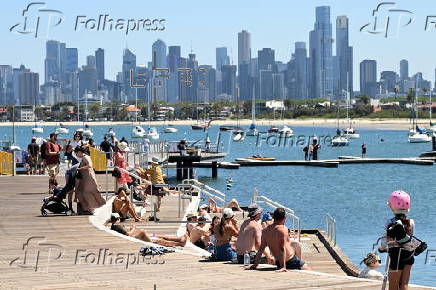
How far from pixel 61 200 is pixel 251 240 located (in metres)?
7.36

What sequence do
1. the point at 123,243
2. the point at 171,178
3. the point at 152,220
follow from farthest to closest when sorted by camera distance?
the point at 171,178 → the point at 152,220 → the point at 123,243

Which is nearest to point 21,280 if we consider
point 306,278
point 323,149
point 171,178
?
point 306,278

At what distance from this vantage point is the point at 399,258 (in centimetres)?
1336

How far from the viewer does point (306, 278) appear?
50.8 feet

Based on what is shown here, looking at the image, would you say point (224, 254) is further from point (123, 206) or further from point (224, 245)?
point (123, 206)

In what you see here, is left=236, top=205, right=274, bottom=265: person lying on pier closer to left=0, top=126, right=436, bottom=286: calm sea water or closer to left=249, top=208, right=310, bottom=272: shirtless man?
left=249, top=208, right=310, bottom=272: shirtless man

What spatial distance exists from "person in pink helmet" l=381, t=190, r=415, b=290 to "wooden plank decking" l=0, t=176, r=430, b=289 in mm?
1204

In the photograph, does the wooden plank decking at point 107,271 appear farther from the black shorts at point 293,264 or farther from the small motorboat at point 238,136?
the small motorboat at point 238,136

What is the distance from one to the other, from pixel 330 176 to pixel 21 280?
61.0 meters

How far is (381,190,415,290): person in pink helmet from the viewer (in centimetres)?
1321

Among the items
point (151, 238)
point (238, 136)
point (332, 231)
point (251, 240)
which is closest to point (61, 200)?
point (151, 238)

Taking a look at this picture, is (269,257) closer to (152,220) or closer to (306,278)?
(306,278)

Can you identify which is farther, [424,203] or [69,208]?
[424,203]

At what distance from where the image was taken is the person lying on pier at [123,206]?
2517 cm
